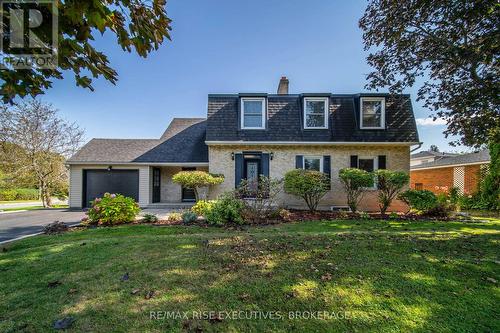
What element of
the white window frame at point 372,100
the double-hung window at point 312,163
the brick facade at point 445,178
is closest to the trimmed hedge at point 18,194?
the double-hung window at point 312,163

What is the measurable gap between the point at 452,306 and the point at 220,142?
1002cm

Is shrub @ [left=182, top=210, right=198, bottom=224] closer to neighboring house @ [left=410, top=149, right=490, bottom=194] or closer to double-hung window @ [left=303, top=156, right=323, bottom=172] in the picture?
double-hung window @ [left=303, top=156, right=323, bottom=172]

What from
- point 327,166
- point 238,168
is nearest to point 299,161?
point 327,166

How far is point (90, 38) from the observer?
106 inches

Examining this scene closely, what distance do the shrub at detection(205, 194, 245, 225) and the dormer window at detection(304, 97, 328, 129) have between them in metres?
6.39

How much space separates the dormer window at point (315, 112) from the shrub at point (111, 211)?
9011 millimetres

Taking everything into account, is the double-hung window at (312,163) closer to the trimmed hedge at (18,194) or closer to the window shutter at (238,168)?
the window shutter at (238,168)

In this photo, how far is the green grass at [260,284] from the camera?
7.87ft

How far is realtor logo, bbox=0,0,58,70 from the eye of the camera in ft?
7.81

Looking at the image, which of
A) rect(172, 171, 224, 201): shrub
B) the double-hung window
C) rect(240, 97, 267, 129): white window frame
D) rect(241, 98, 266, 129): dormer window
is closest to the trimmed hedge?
rect(172, 171, 224, 201): shrub

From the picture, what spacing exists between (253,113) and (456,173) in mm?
17458

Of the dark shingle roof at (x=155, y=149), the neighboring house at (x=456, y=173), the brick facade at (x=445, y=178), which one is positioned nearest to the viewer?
the dark shingle roof at (x=155, y=149)

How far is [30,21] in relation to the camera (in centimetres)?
246

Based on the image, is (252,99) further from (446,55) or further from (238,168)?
(446,55)
